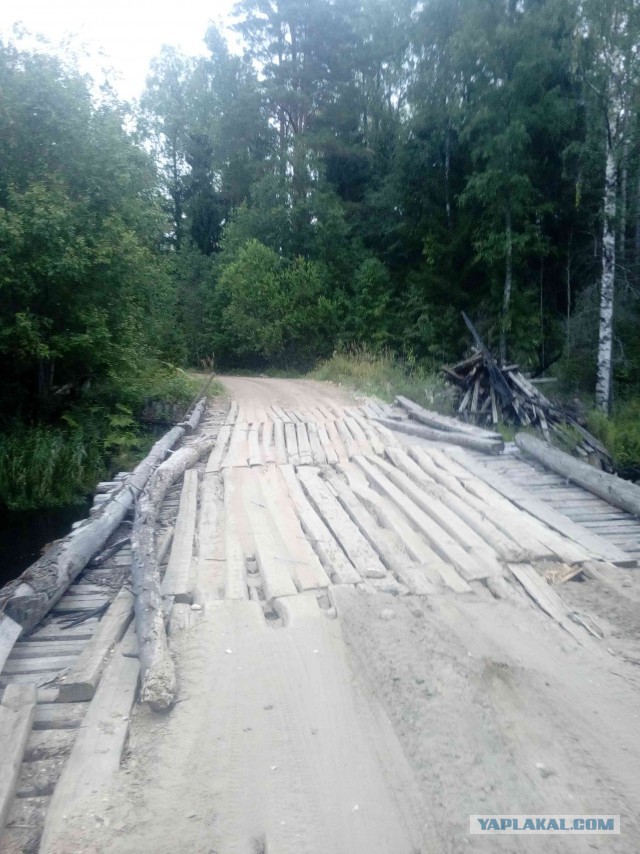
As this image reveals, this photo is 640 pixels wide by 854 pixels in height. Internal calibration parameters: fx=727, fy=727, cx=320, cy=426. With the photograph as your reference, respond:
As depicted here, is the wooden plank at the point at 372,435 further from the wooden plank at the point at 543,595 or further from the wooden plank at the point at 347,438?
the wooden plank at the point at 543,595

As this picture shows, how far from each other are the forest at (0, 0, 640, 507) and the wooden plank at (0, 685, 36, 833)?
10795 mm

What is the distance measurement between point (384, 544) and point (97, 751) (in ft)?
A: 9.39

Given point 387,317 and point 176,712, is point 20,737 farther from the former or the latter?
point 387,317

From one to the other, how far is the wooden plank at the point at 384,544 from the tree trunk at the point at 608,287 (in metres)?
12.4

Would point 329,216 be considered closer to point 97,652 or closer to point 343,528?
point 343,528

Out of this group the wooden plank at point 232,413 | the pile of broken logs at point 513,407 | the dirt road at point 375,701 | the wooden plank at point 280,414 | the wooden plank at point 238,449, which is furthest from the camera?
the pile of broken logs at point 513,407

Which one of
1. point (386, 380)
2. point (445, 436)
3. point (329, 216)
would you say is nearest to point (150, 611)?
point (445, 436)

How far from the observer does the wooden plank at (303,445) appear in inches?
334

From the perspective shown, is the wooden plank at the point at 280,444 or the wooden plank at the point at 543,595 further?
the wooden plank at the point at 280,444

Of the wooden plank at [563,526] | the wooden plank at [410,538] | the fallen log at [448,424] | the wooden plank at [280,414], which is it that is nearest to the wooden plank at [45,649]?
the wooden plank at [410,538]

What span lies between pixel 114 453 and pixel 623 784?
14.1 meters

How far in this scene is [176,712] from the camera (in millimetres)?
3461

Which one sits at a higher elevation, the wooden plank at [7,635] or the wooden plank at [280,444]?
the wooden plank at [280,444]

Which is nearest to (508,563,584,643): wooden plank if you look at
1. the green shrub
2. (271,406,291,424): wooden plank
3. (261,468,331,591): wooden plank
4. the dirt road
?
the dirt road
